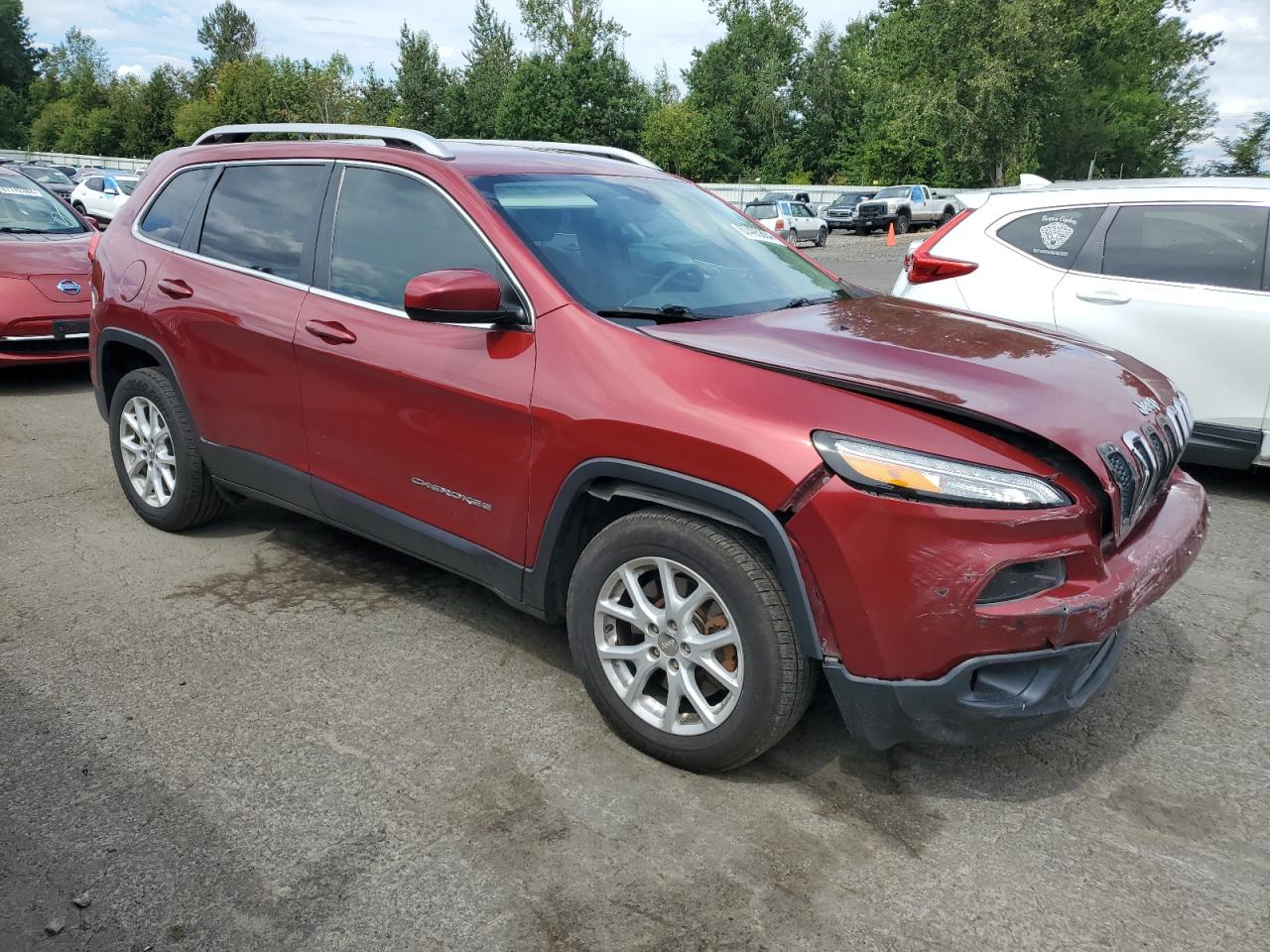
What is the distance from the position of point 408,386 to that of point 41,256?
6.33 meters

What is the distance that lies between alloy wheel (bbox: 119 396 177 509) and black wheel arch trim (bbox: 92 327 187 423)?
202 mm

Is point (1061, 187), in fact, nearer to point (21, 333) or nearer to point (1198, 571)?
point (1198, 571)

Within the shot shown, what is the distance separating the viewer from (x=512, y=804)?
286 cm

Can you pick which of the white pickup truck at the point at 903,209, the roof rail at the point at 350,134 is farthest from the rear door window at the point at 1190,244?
the white pickup truck at the point at 903,209

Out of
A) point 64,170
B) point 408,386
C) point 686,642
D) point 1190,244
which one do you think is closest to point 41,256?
point 408,386

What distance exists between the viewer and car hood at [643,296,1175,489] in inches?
106

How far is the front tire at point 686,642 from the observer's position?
273 cm

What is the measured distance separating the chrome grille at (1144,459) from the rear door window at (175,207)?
389cm

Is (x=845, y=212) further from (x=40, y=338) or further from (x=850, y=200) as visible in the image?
(x=40, y=338)

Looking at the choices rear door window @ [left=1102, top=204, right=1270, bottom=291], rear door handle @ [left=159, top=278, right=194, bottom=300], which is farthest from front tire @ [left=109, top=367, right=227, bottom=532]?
rear door window @ [left=1102, top=204, right=1270, bottom=291]

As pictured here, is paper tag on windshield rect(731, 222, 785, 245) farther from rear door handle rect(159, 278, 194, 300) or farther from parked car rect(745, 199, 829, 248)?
parked car rect(745, 199, 829, 248)

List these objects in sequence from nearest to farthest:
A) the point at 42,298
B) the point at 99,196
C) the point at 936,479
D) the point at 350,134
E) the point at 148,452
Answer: the point at 936,479
the point at 350,134
the point at 148,452
the point at 42,298
the point at 99,196

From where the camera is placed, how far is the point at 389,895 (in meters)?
2.48

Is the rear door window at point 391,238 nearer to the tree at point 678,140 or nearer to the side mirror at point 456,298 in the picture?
the side mirror at point 456,298
